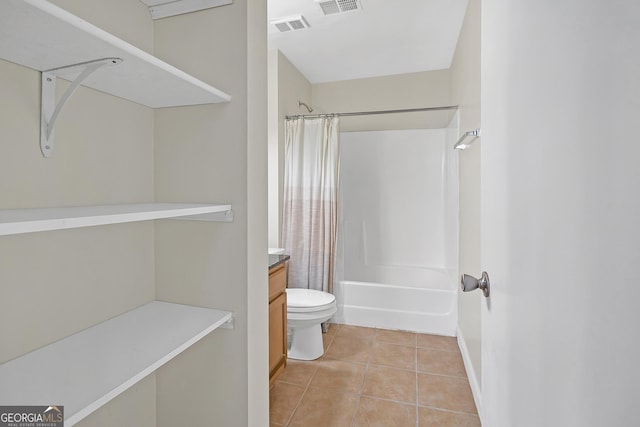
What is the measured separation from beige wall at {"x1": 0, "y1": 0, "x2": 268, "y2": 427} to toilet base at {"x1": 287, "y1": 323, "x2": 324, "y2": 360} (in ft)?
3.61

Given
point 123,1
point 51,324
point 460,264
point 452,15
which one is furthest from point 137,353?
point 452,15

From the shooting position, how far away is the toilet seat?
230cm

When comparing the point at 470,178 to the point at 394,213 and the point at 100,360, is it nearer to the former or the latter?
the point at 394,213

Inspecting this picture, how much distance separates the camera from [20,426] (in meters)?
0.75

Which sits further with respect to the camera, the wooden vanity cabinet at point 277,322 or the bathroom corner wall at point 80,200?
the wooden vanity cabinet at point 277,322

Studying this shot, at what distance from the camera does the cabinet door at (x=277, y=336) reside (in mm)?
1882

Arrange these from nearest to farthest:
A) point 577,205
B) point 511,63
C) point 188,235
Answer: point 577,205
point 511,63
point 188,235

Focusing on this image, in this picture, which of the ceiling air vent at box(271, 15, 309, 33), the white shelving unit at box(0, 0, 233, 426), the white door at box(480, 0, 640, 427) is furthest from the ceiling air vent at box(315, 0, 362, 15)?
the white door at box(480, 0, 640, 427)

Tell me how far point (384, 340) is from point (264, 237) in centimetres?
187

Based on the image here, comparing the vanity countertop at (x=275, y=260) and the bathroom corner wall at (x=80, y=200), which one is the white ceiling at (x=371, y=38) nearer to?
the bathroom corner wall at (x=80, y=200)

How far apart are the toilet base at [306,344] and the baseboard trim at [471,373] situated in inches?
39.6

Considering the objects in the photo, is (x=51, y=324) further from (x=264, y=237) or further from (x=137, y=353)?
(x=264, y=237)

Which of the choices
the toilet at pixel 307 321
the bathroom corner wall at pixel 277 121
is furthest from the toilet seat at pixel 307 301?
the bathroom corner wall at pixel 277 121

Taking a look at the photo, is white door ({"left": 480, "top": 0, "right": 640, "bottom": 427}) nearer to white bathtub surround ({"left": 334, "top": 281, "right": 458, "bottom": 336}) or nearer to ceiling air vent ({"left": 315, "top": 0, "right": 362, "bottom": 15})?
ceiling air vent ({"left": 315, "top": 0, "right": 362, "bottom": 15})
